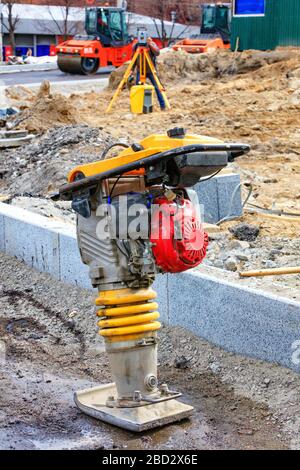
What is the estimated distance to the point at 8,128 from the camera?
1597 centimetres

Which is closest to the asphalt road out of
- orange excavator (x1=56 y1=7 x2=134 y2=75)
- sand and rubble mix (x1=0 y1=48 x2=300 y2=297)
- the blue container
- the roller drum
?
the roller drum

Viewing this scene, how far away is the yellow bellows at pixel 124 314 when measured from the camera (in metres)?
4.45

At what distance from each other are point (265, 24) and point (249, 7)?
1045 millimetres

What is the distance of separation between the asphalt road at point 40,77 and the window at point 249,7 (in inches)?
232

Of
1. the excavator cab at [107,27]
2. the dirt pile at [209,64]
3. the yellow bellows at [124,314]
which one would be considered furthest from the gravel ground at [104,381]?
the excavator cab at [107,27]

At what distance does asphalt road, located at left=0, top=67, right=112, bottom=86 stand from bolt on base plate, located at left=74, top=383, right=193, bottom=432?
24783mm

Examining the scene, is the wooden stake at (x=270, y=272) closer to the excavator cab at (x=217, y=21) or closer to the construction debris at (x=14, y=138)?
the construction debris at (x=14, y=138)

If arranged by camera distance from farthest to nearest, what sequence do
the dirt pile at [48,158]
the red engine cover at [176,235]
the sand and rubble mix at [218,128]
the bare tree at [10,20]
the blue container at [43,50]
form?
the blue container at [43,50]
the bare tree at [10,20]
the dirt pile at [48,158]
the sand and rubble mix at [218,128]
the red engine cover at [176,235]

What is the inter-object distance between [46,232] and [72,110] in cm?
985

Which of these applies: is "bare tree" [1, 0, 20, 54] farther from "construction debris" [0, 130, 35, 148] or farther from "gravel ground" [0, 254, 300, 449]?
"gravel ground" [0, 254, 300, 449]

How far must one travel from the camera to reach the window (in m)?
26.8

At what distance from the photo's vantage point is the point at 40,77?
105 feet
